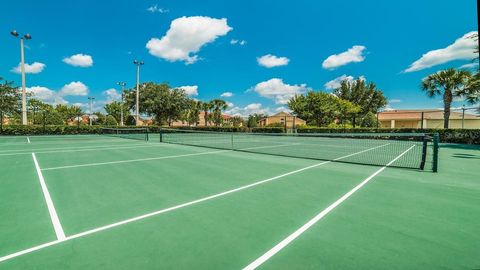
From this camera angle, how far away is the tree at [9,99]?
31.4m

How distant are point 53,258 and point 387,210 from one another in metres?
4.70

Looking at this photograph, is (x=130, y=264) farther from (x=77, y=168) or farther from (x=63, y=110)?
(x=63, y=110)

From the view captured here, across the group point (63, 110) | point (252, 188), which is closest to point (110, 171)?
point (252, 188)

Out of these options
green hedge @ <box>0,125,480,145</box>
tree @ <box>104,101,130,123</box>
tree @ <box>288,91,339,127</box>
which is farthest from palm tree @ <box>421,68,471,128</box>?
tree @ <box>104,101,130,123</box>

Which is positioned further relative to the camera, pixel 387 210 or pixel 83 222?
pixel 387 210

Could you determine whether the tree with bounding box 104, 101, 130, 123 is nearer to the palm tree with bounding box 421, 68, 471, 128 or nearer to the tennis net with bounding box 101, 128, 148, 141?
the tennis net with bounding box 101, 128, 148, 141

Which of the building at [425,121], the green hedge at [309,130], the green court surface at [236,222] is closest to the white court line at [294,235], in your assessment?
the green court surface at [236,222]

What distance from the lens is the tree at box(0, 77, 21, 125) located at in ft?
103

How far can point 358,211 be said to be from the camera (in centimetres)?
399

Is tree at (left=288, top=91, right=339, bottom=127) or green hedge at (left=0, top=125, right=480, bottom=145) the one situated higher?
tree at (left=288, top=91, right=339, bottom=127)

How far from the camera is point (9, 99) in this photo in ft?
105

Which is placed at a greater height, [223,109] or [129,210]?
[223,109]

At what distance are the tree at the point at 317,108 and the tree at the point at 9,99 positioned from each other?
43.5 m

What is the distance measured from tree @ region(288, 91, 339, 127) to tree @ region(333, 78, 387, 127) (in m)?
16.3
